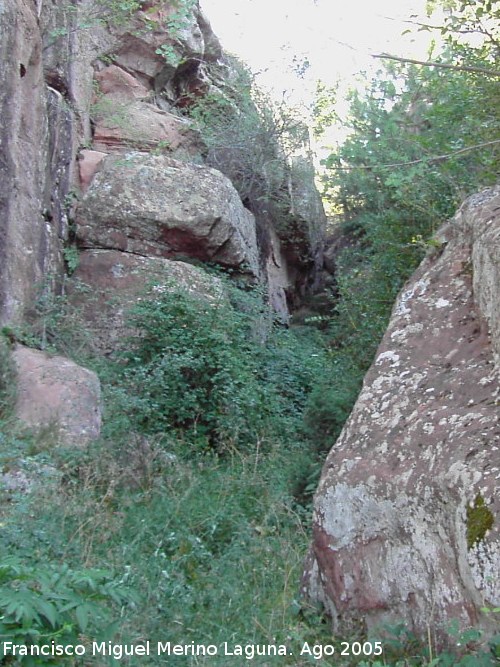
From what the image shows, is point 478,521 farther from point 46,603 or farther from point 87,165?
point 87,165

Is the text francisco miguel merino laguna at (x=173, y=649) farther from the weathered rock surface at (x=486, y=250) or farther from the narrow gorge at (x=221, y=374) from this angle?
the weathered rock surface at (x=486, y=250)

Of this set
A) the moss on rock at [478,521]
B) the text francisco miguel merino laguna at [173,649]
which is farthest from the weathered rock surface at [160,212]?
the moss on rock at [478,521]

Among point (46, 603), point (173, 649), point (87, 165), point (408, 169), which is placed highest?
point (87, 165)

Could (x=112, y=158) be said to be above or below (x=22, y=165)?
above

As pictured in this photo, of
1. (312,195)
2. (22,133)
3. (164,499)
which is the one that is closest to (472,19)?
(164,499)

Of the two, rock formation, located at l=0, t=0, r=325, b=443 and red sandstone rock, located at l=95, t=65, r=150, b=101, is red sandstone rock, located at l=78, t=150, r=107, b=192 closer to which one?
rock formation, located at l=0, t=0, r=325, b=443

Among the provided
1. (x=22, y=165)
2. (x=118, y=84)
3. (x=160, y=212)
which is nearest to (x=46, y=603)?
(x=22, y=165)

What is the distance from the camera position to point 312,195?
17.3 meters

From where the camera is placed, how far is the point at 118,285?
1154cm

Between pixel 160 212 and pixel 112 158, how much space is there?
4.17 feet

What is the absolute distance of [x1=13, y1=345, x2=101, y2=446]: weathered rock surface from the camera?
25.2ft

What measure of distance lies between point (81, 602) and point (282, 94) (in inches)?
537

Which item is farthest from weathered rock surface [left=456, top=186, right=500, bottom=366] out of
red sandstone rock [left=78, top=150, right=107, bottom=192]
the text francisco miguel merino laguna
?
red sandstone rock [left=78, top=150, right=107, bottom=192]

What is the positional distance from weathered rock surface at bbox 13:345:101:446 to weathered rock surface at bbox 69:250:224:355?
6.00 ft
